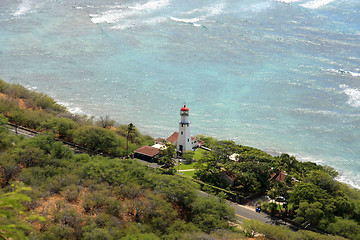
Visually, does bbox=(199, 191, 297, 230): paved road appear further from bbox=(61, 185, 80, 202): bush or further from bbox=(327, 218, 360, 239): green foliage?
bbox=(61, 185, 80, 202): bush

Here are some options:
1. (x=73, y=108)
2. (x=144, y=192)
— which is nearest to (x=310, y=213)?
(x=144, y=192)

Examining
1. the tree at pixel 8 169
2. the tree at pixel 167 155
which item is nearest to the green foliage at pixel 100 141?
the tree at pixel 167 155

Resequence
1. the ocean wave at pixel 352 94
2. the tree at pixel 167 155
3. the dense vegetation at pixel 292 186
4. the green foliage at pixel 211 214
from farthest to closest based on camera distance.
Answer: the ocean wave at pixel 352 94 → the tree at pixel 167 155 → the dense vegetation at pixel 292 186 → the green foliage at pixel 211 214

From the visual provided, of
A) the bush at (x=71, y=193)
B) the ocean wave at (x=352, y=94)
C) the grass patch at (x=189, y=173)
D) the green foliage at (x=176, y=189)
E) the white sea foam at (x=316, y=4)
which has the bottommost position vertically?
the bush at (x=71, y=193)

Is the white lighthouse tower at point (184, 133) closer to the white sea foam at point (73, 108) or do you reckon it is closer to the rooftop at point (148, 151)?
the rooftop at point (148, 151)

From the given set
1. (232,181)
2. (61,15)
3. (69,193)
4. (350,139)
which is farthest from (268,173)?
(61,15)

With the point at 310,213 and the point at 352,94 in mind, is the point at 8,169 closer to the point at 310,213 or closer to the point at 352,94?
the point at 310,213

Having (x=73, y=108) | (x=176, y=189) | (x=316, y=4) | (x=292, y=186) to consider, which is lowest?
(x=176, y=189)
